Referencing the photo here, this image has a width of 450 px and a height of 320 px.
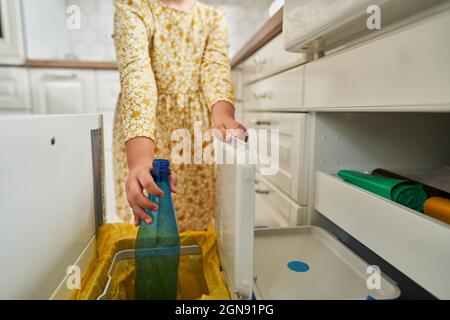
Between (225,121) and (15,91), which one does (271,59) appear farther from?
(15,91)

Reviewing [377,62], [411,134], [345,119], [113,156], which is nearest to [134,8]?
[113,156]

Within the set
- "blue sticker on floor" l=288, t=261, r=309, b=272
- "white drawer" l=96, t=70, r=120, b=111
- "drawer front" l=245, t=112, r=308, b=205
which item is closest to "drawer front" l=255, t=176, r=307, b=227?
"drawer front" l=245, t=112, r=308, b=205

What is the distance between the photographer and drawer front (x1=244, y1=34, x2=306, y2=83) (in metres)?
0.68

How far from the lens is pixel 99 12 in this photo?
0.43 metres

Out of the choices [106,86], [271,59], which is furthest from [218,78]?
[106,86]

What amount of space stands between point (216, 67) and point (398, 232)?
33 cm

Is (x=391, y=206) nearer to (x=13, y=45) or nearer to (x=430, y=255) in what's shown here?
(x=430, y=255)

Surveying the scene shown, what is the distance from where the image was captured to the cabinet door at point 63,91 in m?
0.85

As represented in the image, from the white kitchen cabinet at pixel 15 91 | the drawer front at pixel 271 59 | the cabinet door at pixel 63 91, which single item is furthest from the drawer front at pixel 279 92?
the white kitchen cabinet at pixel 15 91

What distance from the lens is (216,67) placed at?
469 millimetres

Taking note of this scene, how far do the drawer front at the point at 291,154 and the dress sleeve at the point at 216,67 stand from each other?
0.22 m

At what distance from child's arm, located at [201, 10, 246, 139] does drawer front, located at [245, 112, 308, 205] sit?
221 millimetres

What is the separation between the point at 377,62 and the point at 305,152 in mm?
271

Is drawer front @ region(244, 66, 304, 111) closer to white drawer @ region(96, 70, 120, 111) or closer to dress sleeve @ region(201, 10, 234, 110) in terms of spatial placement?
dress sleeve @ region(201, 10, 234, 110)
